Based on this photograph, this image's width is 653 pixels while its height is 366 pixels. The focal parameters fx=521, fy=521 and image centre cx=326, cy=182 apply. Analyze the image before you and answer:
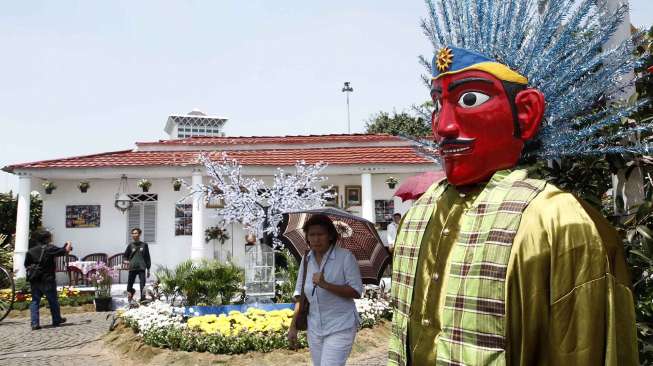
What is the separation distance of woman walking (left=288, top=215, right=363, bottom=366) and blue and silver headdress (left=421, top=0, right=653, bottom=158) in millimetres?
2037

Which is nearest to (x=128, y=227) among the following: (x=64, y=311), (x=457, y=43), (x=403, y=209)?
(x=64, y=311)

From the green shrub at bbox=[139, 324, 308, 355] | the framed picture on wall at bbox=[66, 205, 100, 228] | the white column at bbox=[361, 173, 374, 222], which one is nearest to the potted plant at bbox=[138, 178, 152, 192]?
the framed picture on wall at bbox=[66, 205, 100, 228]

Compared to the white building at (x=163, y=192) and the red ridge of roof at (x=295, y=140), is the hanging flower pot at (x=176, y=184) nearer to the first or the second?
the white building at (x=163, y=192)

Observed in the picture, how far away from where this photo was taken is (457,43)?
7.50 feet

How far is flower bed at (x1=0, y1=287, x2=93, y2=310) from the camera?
37.1 feet

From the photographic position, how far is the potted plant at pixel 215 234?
14539mm

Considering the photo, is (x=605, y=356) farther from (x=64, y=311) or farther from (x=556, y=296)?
(x=64, y=311)

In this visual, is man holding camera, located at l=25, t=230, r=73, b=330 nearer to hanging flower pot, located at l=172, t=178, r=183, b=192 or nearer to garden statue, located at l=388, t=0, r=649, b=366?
hanging flower pot, located at l=172, t=178, r=183, b=192

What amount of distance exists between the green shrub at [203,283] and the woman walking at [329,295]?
495 cm

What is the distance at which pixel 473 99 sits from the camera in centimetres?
191

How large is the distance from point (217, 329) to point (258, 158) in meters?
8.09

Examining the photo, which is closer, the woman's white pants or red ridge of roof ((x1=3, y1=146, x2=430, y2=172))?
the woman's white pants

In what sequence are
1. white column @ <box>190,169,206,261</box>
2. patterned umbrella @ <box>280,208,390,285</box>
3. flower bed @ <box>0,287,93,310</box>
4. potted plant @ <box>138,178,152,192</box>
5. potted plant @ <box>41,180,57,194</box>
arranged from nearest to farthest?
1. patterned umbrella @ <box>280,208,390,285</box>
2. flower bed @ <box>0,287,93,310</box>
3. white column @ <box>190,169,206,261</box>
4. potted plant @ <box>41,180,57,194</box>
5. potted plant @ <box>138,178,152,192</box>

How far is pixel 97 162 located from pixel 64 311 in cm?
457
